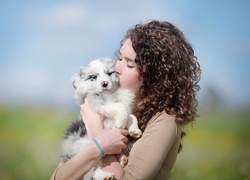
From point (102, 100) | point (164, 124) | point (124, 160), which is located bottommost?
point (124, 160)

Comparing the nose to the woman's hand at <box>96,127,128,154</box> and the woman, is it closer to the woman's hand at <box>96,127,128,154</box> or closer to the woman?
the woman

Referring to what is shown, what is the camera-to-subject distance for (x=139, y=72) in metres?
1.86

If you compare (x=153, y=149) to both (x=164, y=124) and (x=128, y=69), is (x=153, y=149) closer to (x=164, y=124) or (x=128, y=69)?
(x=164, y=124)

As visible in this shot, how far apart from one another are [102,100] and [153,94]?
0.24 meters

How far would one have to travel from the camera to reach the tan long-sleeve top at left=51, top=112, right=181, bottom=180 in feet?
5.41

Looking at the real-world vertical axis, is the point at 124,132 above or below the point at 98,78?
below

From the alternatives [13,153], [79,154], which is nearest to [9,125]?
[13,153]

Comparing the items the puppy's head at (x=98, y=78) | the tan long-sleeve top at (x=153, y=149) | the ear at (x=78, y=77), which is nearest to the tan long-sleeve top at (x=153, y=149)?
the tan long-sleeve top at (x=153, y=149)

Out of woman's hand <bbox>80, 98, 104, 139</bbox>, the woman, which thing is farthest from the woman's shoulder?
woman's hand <bbox>80, 98, 104, 139</bbox>

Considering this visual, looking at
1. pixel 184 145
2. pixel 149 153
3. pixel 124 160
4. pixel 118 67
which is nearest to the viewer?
pixel 149 153

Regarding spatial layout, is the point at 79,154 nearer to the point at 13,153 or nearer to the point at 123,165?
the point at 123,165

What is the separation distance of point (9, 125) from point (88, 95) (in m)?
1.49

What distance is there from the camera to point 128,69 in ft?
6.12

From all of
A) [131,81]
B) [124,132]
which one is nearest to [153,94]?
[131,81]
